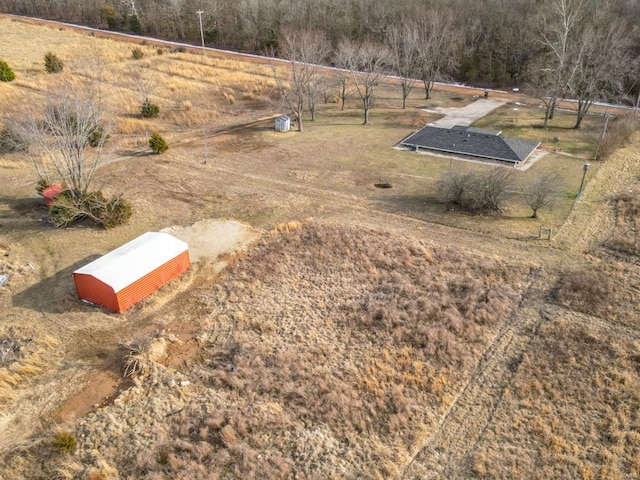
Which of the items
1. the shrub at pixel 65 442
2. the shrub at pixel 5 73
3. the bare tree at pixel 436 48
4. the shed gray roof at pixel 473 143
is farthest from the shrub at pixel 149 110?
the shrub at pixel 65 442

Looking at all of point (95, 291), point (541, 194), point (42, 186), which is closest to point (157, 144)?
point (42, 186)

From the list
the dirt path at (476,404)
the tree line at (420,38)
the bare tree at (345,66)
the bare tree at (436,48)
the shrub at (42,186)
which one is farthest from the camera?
the bare tree at (436,48)

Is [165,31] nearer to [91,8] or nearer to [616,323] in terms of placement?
[91,8]

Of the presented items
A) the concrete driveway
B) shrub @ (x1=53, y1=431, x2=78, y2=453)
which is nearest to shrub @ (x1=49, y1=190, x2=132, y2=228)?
shrub @ (x1=53, y1=431, x2=78, y2=453)

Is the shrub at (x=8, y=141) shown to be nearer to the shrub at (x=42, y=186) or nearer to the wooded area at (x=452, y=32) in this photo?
the shrub at (x=42, y=186)

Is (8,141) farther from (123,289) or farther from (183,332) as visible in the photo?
(183,332)

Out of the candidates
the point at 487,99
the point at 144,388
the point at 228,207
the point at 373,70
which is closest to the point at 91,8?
the point at 373,70

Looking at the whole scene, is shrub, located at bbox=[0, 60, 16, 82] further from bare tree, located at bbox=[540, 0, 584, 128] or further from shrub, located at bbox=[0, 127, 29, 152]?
bare tree, located at bbox=[540, 0, 584, 128]
